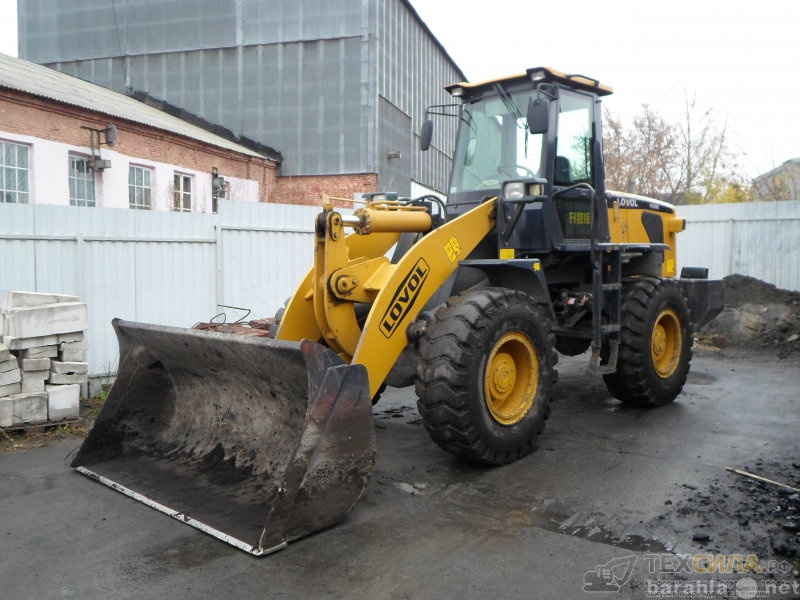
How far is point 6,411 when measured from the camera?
19.6ft

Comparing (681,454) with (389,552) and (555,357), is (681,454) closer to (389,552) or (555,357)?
(555,357)

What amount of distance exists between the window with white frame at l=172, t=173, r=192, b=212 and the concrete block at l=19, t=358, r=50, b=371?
13255 millimetres

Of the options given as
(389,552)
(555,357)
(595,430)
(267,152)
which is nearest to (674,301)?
(595,430)

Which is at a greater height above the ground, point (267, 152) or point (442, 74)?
point (442, 74)

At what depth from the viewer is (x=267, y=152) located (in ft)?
74.6

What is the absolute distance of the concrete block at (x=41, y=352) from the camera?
243 inches

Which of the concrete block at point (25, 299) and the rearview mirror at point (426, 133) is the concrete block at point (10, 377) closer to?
the concrete block at point (25, 299)

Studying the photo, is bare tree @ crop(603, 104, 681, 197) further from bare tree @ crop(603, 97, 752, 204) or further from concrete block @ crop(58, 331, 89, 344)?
concrete block @ crop(58, 331, 89, 344)

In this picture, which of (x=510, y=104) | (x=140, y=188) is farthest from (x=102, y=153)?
(x=510, y=104)

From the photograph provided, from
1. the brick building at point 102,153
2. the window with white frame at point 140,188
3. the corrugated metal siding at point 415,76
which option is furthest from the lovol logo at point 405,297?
the corrugated metal siding at point 415,76

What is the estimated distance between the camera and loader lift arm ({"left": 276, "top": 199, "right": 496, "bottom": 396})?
14.9 ft

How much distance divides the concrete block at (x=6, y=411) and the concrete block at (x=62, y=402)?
0.32 meters

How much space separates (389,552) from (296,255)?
6938 millimetres

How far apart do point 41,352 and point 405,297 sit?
145 inches
